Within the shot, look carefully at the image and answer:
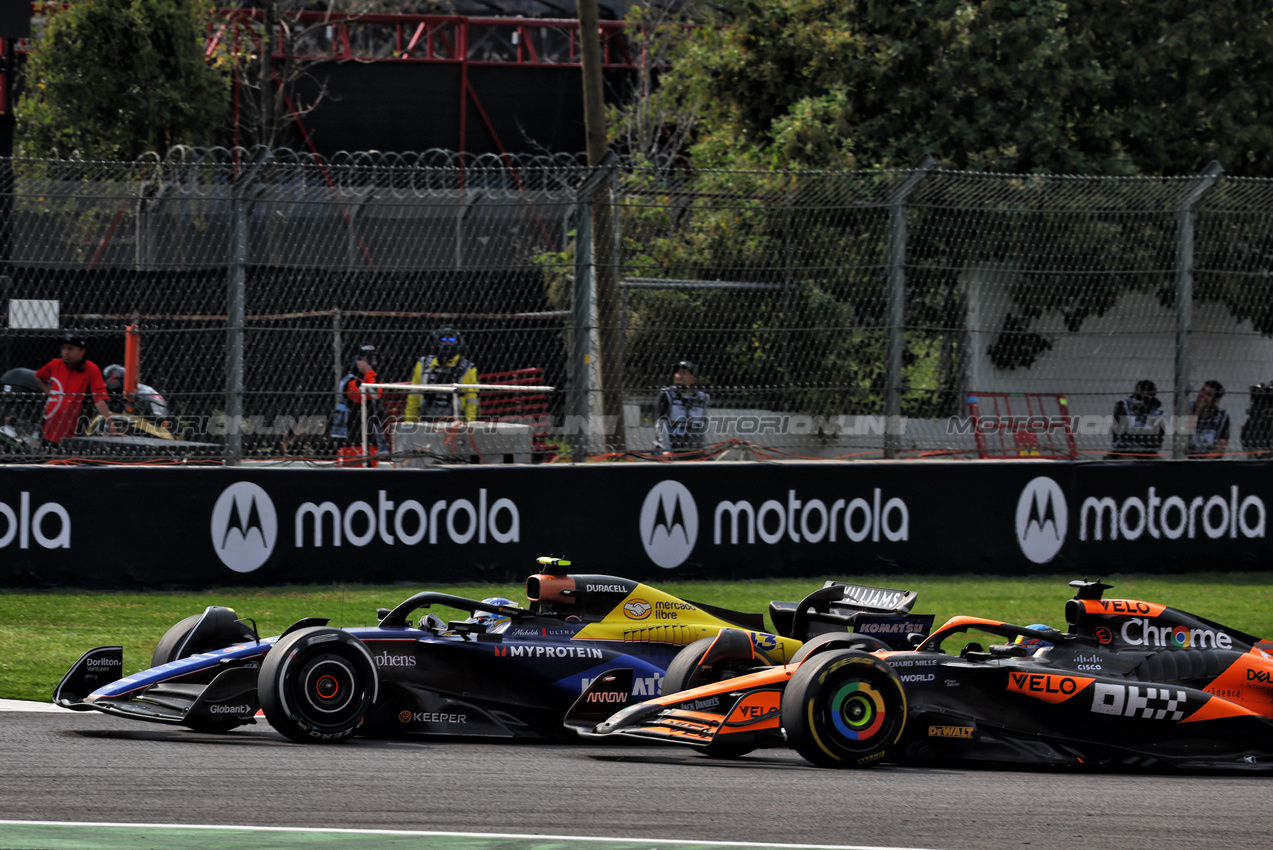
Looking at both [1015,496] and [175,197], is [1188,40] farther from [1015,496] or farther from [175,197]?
[175,197]

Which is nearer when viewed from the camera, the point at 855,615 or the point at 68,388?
the point at 855,615

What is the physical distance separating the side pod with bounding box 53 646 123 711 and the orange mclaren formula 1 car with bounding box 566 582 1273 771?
1.85 meters

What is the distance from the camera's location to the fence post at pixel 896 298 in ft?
35.1

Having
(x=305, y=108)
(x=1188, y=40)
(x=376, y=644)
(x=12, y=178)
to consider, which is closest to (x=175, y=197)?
(x=12, y=178)

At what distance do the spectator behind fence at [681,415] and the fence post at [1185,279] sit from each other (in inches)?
143

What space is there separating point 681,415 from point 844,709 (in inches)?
196

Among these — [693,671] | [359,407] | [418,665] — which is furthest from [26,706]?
[359,407]

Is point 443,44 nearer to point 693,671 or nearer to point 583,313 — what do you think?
point 583,313

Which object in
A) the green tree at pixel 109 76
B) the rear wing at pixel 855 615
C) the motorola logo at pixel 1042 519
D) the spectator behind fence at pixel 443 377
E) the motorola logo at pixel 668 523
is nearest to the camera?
the rear wing at pixel 855 615

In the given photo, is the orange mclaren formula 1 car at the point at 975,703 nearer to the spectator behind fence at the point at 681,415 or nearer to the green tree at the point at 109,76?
the spectator behind fence at the point at 681,415

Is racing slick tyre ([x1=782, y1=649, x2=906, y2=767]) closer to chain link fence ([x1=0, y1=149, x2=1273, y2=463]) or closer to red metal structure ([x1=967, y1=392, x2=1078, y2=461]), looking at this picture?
chain link fence ([x1=0, y1=149, x2=1273, y2=463])

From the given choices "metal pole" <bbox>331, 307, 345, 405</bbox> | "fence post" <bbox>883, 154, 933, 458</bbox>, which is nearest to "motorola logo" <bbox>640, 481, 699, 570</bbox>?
"fence post" <bbox>883, 154, 933, 458</bbox>

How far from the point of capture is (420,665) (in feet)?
20.2

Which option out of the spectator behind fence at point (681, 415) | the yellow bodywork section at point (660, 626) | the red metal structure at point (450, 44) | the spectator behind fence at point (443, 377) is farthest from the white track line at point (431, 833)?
A: the red metal structure at point (450, 44)
